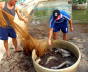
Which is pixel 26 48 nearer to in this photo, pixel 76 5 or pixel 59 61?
pixel 59 61

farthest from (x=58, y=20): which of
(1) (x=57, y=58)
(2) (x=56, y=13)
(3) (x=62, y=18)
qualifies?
(1) (x=57, y=58)

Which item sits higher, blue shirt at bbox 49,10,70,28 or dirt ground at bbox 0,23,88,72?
blue shirt at bbox 49,10,70,28

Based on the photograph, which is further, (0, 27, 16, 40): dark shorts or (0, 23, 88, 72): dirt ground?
(0, 27, 16, 40): dark shorts

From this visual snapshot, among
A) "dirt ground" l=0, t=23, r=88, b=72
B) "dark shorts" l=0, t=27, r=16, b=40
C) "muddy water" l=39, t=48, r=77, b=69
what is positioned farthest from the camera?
"dark shorts" l=0, t=27, r=16, b=40

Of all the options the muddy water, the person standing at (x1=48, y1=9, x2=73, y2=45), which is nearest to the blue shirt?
the person standing at (x1=48, y1=9, x2=73, y2=45)

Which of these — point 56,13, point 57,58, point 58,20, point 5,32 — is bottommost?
point 57,58

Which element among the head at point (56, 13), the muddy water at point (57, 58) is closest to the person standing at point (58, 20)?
the head at point (56, 13)

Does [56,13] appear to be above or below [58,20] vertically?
above

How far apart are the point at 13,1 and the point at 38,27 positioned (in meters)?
3.27

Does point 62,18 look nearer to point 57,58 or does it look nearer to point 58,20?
point 58,20

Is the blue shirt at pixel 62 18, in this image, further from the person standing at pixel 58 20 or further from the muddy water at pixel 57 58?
the muddy water at pixel 57 58

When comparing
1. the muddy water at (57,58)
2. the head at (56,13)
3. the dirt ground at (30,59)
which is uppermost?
the head at (56,13)

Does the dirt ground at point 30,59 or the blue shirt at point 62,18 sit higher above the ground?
the blue shirt at point 62,18

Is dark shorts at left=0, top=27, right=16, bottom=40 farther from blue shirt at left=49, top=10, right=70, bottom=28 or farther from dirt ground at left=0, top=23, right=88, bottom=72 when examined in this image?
blue shirt at left=49, top=10, right=70, bottom=28
